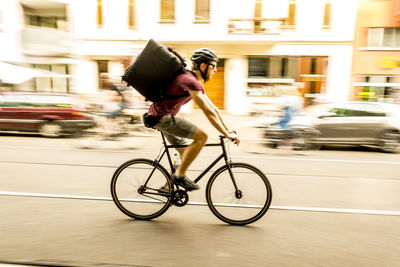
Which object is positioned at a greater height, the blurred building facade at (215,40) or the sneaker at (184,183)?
the blurred building facade at (215,40)

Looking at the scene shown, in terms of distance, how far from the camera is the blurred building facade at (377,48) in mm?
19109

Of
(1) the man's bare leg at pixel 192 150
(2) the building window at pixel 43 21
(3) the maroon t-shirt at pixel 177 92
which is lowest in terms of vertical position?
(1) the man's bare leg at pixel 192 150

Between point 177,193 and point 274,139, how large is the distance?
5.86m

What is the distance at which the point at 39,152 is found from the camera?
7828mm

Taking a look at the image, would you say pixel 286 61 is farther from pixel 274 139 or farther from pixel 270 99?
pixel 274 139

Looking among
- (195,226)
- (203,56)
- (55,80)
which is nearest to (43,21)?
(55,80)

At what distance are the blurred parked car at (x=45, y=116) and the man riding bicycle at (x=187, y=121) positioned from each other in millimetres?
7328

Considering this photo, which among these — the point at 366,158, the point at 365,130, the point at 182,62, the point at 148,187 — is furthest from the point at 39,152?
the point at 365,130

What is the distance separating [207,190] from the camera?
3809 millimetres

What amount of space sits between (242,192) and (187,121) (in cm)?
98

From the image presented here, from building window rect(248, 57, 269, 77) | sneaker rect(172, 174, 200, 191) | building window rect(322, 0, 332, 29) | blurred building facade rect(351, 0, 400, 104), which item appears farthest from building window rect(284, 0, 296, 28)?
sneaker rect(172, 174, 200, 191)

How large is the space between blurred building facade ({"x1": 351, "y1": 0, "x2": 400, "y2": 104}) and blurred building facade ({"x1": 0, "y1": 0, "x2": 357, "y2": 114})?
50 centimetres

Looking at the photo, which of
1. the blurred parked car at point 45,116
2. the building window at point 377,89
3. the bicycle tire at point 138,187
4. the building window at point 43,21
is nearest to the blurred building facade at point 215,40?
the building window at point 43,21

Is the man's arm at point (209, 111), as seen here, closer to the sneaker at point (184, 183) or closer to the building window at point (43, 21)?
the sneaker at point (184, 183)
